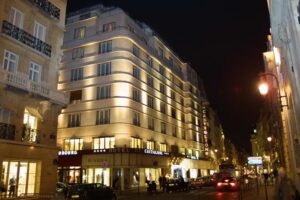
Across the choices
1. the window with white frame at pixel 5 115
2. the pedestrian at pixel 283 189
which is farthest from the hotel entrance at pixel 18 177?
the pedestrian at pixel 283 189

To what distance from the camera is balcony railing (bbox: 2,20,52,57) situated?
21.5 m

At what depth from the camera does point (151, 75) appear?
1935 inches

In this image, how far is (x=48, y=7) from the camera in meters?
25.5

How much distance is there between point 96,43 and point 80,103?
28.8ft

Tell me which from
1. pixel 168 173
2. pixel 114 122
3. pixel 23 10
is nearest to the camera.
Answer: pixel 23 10

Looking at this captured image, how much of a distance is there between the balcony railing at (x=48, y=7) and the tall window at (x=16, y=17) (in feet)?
5.04

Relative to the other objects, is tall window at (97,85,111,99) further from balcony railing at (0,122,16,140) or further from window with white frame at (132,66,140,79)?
balcony railing at (0,122,16,140)

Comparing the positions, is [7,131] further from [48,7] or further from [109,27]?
[109,27]

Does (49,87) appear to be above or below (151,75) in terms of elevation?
below

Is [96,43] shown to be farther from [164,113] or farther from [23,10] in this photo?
[23,10]

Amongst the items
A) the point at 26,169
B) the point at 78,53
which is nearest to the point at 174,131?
the point at 78,53

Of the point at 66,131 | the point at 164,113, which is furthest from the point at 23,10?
the point at 164,113

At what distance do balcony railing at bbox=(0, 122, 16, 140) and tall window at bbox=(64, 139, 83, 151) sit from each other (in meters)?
21.1

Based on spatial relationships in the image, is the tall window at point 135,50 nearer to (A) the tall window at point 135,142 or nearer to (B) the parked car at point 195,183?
(A) the tall window at point 135,142
